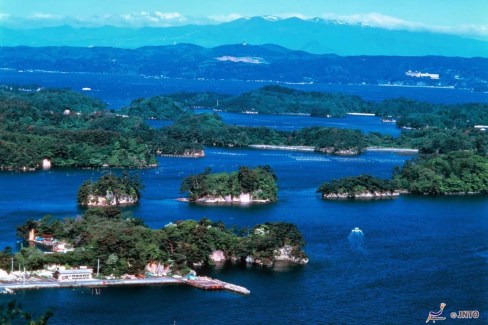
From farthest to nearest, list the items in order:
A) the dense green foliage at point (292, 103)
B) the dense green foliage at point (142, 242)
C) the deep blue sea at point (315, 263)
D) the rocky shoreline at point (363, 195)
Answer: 1. the dense green foliage at point (292, 103)
2. the rocky shoreline at point (363, 195)
3. the dense green foliage at point (142, 242)
4. the deep blue sea at point (315, 263)

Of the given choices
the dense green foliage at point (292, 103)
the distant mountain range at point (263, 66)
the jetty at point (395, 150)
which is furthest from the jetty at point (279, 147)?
the distant mountain range at point (263, 66)

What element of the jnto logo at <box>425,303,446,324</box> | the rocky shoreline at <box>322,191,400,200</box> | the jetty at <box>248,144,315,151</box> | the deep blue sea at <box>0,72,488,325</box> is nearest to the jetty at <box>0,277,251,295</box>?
the deep blue sea at <box>0,72,488,325</box>

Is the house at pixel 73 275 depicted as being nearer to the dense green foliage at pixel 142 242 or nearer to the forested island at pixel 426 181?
the dense green foliage at pixel 142 242

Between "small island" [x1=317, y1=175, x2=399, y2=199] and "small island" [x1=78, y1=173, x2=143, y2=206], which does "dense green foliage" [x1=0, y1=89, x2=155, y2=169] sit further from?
"small island" [x1=317, y1=175, x2=399, y2=199]

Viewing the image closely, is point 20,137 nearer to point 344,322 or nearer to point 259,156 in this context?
point 259,156

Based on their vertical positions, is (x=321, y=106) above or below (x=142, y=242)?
above

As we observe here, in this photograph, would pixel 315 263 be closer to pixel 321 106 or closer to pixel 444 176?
pixel 444 176

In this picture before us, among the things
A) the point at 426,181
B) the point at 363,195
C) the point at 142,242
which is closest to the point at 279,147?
the point at 426,181

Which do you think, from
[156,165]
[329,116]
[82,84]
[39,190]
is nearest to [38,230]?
[39,190]
